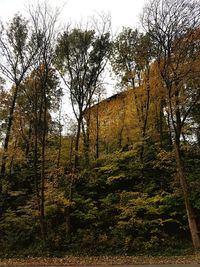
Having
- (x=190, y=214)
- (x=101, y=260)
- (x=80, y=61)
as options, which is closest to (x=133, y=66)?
(x=80, y=61)

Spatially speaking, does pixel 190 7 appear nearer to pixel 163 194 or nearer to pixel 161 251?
pixel 163 194

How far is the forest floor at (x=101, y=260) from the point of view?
1655cm

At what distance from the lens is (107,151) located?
29.9 metres

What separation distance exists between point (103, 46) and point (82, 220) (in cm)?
1328

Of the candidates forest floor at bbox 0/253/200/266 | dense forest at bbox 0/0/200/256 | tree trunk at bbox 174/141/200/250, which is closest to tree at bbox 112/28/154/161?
dense forest at bbox 0/0/200/256

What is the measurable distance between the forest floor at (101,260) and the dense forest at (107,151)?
3.91ft

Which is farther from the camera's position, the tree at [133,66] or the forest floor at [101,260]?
the tree at [133,66]

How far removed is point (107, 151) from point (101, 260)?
1306cm

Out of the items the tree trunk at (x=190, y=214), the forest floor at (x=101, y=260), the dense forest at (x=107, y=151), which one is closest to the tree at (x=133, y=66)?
the dense forest at (x=107, y=151)

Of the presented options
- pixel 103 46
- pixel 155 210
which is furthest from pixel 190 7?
pixel 155 210

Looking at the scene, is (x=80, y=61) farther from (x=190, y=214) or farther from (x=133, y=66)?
(x=190, y=214)

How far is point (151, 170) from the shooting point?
25453 mm

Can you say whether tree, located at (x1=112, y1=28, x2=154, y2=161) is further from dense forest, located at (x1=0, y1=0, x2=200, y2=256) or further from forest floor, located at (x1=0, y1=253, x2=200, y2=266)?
forest floor, located at (x1=0, y1=253, x2=200, y2=266)

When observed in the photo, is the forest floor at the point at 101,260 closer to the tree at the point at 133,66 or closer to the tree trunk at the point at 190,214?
the tree trunk at the point at 190,214
